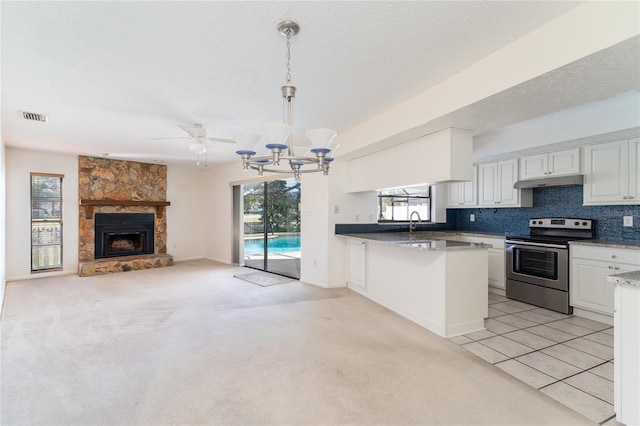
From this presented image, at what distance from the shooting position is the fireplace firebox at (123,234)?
642 centimetres

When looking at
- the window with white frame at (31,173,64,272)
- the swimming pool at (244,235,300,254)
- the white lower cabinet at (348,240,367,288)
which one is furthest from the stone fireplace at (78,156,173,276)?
the white lower cabinet at (348,240,367,288)

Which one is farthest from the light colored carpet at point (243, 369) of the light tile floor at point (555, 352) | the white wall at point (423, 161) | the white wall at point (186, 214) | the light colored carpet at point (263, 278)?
the white wall at point (186, 214)

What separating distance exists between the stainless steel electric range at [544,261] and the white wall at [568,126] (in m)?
1.16

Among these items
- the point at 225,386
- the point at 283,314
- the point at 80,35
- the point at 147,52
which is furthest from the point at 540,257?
the point at 80,35

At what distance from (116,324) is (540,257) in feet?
17.4

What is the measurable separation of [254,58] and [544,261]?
13.9 feet

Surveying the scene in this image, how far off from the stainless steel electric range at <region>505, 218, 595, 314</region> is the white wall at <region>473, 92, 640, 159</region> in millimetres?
1165

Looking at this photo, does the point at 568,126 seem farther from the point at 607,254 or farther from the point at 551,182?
the point at 607,254

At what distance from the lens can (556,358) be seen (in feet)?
8.36

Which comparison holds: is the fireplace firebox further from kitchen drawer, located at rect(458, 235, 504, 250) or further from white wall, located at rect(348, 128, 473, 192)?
kitchen drawer, located at rect(458, 235, 504, 250)

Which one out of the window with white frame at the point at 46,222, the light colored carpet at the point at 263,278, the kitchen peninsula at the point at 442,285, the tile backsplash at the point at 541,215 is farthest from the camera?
the window with white frame at the point at 46,222

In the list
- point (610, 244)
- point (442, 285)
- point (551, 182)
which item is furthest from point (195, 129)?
point (610, 244)

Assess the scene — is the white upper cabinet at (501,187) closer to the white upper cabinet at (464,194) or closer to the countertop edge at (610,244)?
the white upper cabinet at (464,194)

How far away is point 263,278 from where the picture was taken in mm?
5645
